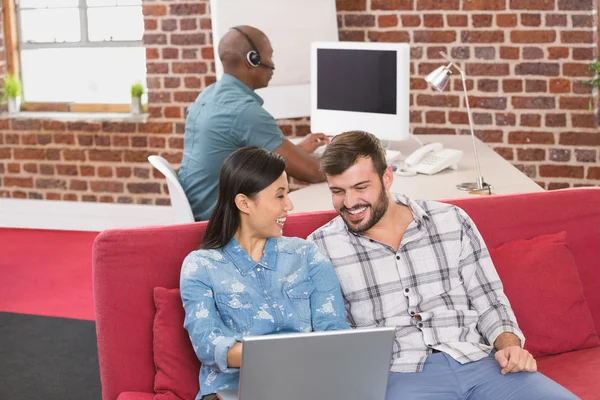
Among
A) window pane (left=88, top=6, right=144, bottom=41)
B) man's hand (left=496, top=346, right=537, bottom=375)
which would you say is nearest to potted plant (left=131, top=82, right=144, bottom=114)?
window pane (left=88, top=6, right=144, bottom=41)

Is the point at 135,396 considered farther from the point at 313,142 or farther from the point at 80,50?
the point at 80,50

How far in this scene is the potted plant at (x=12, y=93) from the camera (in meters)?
6.25

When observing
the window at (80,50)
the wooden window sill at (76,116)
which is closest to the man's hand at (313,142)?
the wooden window sill at (76,116)

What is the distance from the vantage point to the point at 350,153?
2.59 metres

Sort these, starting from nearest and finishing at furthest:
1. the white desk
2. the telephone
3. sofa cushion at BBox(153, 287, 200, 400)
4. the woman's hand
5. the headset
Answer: the woman's hand → sofa cushion at BBox(153, 287, 200, 400) → the white desk → the telephone → the headset

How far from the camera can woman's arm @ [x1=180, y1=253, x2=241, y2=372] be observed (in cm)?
225

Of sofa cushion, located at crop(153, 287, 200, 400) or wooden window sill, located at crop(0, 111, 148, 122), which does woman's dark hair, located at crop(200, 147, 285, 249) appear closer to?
sofa cushion, located at crop(153, 287, 200, 400)

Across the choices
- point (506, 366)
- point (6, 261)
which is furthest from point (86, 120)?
point (506, 366)

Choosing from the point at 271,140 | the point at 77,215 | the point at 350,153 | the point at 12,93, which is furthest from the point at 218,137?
the point at 12,93

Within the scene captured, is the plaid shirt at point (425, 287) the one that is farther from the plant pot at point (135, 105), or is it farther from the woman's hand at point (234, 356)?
the plant pot at point (135, 105)

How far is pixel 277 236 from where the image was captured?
2.48m

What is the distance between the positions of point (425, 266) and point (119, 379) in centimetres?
87

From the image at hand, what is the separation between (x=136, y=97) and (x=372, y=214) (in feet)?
12.2

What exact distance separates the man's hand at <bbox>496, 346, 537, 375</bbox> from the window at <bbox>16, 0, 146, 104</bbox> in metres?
4.19
